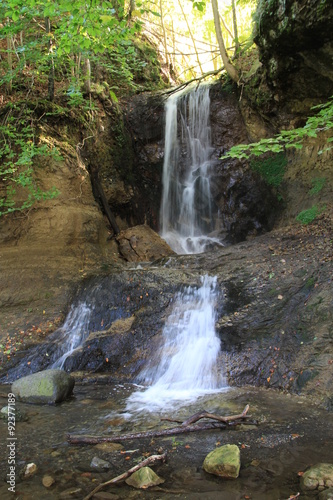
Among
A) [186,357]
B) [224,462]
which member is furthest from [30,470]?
[186,357]

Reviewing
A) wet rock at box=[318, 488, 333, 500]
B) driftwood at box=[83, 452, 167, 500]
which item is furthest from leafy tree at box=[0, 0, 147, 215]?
wet rock at box=[318, 488, 333, 500]

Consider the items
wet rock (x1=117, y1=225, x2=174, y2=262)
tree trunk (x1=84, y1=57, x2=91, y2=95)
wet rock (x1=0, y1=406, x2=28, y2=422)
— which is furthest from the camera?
wet rock (x1=117, y1=225, x2=174, y2=262)

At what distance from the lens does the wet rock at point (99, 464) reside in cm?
322

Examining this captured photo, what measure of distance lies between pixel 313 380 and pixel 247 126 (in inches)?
343

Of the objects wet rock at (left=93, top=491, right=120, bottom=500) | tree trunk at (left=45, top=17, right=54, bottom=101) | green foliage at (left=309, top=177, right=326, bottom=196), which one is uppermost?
tree trunk at (left=45, top=17, right=54, bottom=101)

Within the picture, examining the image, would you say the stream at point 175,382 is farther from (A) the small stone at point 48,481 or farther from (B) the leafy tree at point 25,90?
(B) the leafy tree at point 25,90

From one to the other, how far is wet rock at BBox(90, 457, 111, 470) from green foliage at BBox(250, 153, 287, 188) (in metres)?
9.13

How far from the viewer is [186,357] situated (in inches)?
251

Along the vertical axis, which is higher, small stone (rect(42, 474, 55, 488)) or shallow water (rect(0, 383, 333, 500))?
small stone (rect(42, 474, 55, 488))

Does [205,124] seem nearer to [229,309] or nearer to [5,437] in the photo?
[229,309]

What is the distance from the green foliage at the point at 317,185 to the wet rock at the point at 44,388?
25.0ft

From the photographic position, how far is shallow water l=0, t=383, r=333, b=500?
9.43ft

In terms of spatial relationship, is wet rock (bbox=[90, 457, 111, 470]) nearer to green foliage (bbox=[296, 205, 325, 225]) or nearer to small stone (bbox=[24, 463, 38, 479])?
small stone (bbox=[24, 463, 38, 479])

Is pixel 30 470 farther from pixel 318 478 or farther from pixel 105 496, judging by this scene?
pixel 318 478
